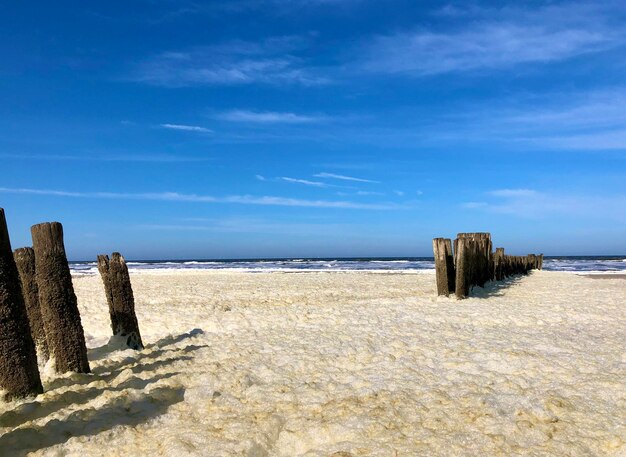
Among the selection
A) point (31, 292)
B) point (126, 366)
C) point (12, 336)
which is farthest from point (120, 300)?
point (12, 336)

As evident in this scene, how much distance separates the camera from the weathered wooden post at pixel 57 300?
4859 mm

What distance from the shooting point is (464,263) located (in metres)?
10.0

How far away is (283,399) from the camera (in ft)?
13.7

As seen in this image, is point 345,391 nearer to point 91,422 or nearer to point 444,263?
point 91,422

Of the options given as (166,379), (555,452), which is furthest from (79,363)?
(555,452)

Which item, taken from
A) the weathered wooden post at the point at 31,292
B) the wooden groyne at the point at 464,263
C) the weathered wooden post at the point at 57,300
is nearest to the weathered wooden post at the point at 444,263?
the wooden groyne at the point at 464,263

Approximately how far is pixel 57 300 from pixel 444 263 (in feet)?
24.7

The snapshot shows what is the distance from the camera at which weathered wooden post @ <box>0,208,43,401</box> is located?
3951 mm

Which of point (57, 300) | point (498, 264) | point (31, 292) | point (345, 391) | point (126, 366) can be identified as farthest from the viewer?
point (498, 264)

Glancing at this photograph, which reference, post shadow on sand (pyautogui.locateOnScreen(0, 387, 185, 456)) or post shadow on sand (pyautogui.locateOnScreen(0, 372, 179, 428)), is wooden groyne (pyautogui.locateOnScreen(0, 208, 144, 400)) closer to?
post shadow on sand (pyautogui.locateOnScreen(0, 372, 179, 428))

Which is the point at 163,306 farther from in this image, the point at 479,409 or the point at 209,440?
the point at 479,409

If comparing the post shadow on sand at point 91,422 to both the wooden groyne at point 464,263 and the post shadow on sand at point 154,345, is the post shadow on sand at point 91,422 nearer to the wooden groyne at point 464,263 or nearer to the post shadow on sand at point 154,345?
the post shadow on sand at point 154,345

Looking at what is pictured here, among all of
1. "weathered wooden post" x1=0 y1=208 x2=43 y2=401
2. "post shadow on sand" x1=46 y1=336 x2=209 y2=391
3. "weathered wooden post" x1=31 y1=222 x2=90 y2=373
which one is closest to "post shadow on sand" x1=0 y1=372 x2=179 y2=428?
"weathered wooden post" x1=0 y1=208 x2=43 y2=401

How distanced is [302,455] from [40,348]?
4.15 metres
